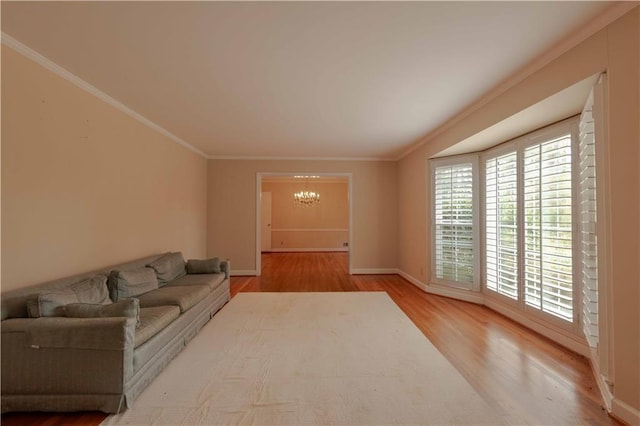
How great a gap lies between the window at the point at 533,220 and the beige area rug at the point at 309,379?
1.45 m

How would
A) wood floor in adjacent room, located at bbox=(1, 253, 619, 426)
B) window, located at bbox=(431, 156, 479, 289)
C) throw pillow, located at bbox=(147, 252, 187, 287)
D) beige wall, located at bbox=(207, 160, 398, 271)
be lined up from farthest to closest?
beige wall, located at bbox=(207, 160, 398, 271) → window, located at bbox=(431, 156, 479, 289) → throw pillow, located at bbox=(147, 252, 187, 287) → wood floor in adjacent room, located at bbox=(1, 253, 619, 426)

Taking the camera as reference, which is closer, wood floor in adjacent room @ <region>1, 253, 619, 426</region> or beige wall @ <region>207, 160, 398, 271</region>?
wood floor in adjacent room @ <region>1, 253, 619, 426</region>

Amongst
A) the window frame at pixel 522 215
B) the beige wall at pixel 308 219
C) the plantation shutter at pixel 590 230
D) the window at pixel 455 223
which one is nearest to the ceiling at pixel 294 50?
the plantation shutter at pixel 590 230

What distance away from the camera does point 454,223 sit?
4277 millimetres

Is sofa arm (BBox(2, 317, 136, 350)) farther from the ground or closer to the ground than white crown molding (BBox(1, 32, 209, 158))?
closer to the ground

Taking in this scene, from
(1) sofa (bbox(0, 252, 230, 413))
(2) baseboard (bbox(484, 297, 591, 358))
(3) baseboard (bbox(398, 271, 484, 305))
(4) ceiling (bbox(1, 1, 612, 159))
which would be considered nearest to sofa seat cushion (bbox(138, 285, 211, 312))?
(1) sofa (bbox(0, 252, 230, 413))

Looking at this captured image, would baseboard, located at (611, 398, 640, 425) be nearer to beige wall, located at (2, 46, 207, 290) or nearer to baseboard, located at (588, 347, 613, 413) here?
baseboard, located at (588, 347, 613, 413)

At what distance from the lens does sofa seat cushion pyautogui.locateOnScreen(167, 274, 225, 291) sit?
337 centimetres

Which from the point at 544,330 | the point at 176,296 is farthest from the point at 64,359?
the point at 544,330

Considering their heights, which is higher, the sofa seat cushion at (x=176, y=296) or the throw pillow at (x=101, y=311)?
the throw pillow at (x=101, y=311)

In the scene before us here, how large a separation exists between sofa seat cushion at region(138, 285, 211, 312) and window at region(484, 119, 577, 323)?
379 centimetres

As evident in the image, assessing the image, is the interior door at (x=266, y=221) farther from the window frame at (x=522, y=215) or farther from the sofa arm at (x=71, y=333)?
the sofa arm at (x=71, y=333)

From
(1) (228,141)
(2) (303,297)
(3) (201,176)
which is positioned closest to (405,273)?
(2) (303,297)

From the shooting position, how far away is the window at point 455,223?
4078 millimetres
